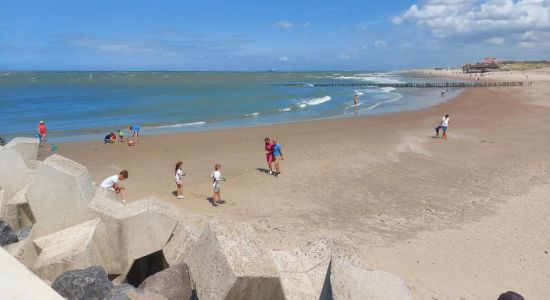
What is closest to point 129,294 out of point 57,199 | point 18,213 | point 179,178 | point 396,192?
point 57,199

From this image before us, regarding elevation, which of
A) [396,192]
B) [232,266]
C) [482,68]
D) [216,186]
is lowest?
[396,192]

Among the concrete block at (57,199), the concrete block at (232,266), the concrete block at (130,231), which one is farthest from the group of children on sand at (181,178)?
the concrete block at (232,266)

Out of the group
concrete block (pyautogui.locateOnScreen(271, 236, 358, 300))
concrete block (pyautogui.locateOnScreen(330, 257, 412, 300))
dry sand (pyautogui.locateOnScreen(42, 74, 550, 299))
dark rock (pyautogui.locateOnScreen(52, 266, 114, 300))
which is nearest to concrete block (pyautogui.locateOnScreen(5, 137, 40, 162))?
dry sand (pyautogui.locateOnScreen(42, 74, 550, 299))

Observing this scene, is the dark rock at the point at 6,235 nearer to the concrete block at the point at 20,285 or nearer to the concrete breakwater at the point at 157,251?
the concrete breakwater at the point at 157,251

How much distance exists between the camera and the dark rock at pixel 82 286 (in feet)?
13.2

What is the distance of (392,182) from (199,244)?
9614mm

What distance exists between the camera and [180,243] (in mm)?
5590

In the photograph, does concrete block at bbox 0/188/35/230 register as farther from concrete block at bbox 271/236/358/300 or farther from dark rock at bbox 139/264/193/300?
concrete block at bbox 271/236/358/300

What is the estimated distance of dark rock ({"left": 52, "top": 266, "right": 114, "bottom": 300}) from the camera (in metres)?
4.02

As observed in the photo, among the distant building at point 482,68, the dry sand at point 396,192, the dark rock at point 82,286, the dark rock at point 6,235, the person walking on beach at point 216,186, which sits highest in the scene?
the distant building at point 482,68

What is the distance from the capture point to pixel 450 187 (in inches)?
506

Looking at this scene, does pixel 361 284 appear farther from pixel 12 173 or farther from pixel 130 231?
pixel 12 173

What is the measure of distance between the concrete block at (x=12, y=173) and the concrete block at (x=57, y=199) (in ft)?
5.20

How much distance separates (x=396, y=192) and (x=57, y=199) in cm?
907
